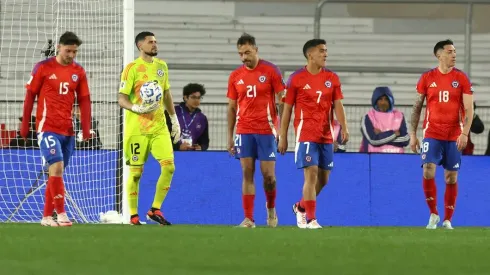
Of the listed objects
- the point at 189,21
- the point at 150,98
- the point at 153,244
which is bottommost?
the point at 153,244

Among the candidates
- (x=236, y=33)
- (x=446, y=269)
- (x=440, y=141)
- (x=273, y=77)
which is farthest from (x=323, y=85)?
(x=236, y=33)

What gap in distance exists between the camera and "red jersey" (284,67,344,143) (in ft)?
44.0

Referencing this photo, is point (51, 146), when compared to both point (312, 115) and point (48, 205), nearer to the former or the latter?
point (48, 205)

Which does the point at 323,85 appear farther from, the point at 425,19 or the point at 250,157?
the point at 425,19

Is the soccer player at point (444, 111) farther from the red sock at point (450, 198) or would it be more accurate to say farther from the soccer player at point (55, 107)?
the soccer player at point (55, 107)

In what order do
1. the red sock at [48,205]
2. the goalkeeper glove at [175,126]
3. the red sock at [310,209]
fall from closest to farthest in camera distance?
the red sock at [48,205] → the red sock at [310,209] → the goalkeeper glove at [175,126]

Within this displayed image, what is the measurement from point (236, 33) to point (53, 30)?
22.3 feet

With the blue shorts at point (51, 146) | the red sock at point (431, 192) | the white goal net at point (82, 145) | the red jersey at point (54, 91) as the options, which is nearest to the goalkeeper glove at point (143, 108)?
the red jersey at point (54, 91)

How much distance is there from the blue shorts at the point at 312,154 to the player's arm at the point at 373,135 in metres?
3.63

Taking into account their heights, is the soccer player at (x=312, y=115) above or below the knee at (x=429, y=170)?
above

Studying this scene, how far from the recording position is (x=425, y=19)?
23.6 meters

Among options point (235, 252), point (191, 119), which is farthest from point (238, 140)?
point (235, 252)

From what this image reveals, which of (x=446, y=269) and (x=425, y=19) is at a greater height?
(x=425, y=19)

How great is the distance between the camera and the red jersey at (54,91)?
12.9 m
